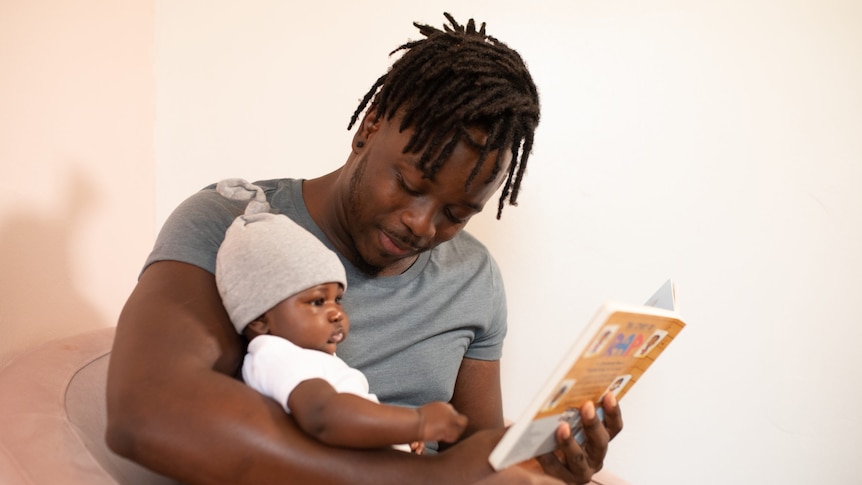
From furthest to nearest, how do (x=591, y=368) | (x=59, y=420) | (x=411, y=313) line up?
(x=411, y=313) → (x=59, y=420) → (x=591, y=368)

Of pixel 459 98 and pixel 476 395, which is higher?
pixel 459 98

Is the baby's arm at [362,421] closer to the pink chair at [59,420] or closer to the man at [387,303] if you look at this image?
the man at [387,303]

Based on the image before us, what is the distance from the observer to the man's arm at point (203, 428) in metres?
1.00

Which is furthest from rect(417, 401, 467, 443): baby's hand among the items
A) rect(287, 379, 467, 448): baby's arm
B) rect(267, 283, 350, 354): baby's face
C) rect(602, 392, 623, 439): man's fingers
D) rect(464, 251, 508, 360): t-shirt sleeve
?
rect(464, 251, 508, 360): t-shirt sleeve

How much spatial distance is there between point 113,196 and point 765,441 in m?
1.93

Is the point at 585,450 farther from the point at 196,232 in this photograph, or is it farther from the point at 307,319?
the point at 196,232

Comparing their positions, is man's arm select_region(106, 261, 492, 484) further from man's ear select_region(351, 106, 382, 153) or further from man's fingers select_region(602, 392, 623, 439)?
man's ear select_region(351, 106, 382, 153)

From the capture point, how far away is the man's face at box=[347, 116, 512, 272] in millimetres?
1356

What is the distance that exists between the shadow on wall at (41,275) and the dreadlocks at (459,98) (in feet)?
2.49

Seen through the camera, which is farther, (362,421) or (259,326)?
(259,326)

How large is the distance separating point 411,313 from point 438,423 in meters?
0.57

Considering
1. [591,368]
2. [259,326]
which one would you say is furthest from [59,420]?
[591,368]

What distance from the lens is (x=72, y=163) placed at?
67.7 inches

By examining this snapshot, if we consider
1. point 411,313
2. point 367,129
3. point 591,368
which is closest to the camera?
point 591,368
